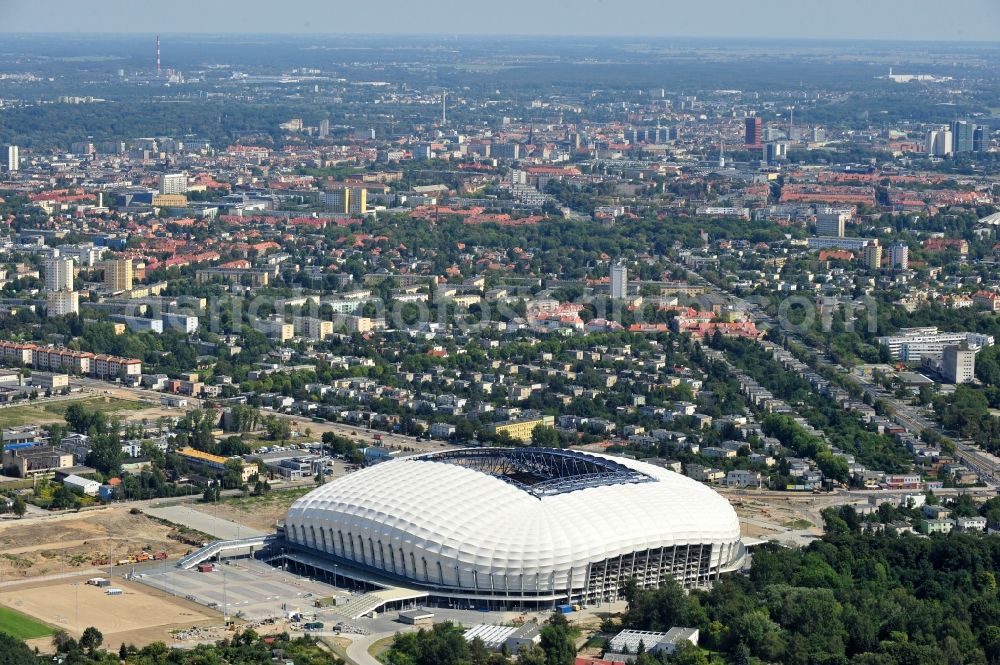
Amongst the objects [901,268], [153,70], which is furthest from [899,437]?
[153,70]

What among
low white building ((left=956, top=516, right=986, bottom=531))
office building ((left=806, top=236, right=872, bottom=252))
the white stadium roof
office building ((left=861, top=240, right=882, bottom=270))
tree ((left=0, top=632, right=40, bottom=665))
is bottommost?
office building ((left=806, top=236, right=872, bottom=252))

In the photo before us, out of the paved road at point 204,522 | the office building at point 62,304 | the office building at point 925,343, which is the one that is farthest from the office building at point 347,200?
the paved road at point 204,522

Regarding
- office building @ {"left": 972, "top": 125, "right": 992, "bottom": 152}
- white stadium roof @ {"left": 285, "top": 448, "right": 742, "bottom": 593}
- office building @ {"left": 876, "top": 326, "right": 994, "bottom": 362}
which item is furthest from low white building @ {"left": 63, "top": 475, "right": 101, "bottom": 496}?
office building @ {"left": 972, "top": 125, "right": 992, "bottom": 152}

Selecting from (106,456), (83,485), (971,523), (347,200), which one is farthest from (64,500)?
(347,200)

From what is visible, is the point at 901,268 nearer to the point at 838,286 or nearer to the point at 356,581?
the point at 838,286

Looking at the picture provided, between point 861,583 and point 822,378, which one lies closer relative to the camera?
point 861,583

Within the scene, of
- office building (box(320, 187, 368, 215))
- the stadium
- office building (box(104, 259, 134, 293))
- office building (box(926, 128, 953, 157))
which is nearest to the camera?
the stadium

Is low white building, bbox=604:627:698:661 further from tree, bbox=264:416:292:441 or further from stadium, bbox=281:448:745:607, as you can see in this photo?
tree, bbox=264:416:292:441
